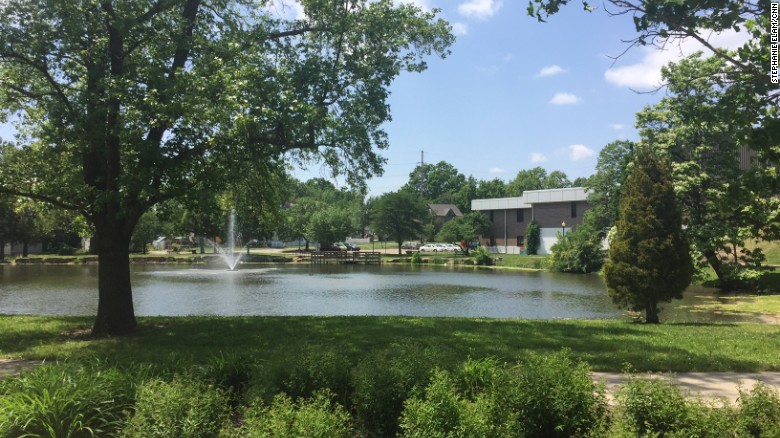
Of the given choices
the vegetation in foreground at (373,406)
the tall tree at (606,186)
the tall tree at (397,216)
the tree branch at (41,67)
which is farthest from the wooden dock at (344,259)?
the vegetation in foreground at (373,406)

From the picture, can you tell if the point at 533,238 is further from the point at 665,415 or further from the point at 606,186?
the point at 665,415

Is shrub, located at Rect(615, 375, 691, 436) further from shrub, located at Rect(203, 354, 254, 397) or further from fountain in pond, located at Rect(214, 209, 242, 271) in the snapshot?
fountain in pond, located at Rect(214, 209, 242, 271)

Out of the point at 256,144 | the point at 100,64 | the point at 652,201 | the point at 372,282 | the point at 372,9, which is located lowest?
the point at 372,282

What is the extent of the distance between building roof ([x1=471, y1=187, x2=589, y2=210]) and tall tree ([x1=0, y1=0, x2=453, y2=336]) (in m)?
47.4

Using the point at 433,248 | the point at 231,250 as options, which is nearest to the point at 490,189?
the point at 433,248

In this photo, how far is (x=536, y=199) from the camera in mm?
63656

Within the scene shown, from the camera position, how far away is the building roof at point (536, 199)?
2360 inches

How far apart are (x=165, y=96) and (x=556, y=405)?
25.9 feet

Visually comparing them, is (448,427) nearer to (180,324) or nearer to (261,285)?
(180,324)

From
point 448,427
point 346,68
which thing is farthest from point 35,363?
point 346,68

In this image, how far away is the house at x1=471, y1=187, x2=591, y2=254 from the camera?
2382 inches

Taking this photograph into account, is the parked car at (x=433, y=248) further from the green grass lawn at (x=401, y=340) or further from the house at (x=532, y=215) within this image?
the green grass lawn at (x=401, y=340)

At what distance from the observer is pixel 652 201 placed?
1378 cm

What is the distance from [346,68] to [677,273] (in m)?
9.71
